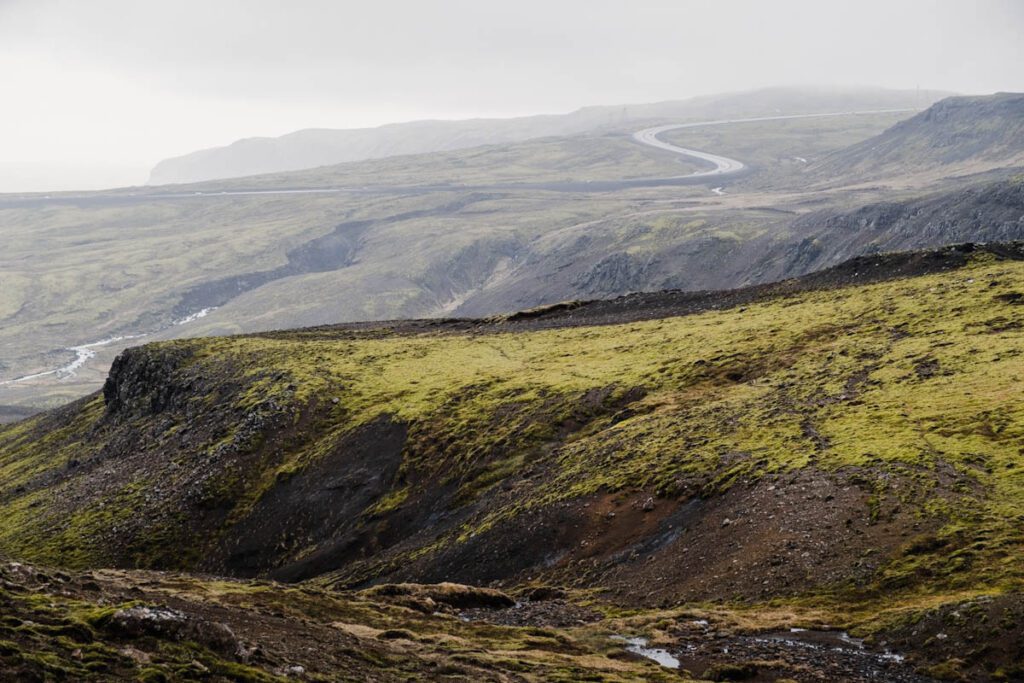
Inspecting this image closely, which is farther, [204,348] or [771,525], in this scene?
[204,348]

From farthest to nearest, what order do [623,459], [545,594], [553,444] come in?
[553,444] → [623,459] → [545,594]

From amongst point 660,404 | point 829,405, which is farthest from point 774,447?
point 660,404

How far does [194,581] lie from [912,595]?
30992 millimetres

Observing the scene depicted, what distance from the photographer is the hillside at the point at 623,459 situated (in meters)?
35.9

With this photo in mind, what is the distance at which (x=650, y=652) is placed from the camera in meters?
31.7

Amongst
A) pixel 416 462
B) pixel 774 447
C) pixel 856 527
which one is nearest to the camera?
pixel 856 527

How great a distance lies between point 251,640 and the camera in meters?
27.9

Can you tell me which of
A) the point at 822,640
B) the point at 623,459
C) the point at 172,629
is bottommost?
the point at 822,640

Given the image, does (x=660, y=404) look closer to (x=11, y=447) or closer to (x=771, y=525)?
(x=771, y=525)

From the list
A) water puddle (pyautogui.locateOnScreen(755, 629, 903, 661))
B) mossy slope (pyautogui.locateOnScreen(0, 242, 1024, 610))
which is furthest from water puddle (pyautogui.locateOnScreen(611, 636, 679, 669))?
mossy slope (pyautogui.locateOnScreen(0, 242, 1024, 610))

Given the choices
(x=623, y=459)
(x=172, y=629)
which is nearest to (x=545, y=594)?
(x=623, y=459)

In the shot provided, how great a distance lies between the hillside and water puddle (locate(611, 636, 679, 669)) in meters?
0.81

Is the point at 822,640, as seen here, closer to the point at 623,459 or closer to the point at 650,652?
the point at 650,652

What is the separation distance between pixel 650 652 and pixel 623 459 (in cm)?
2240
